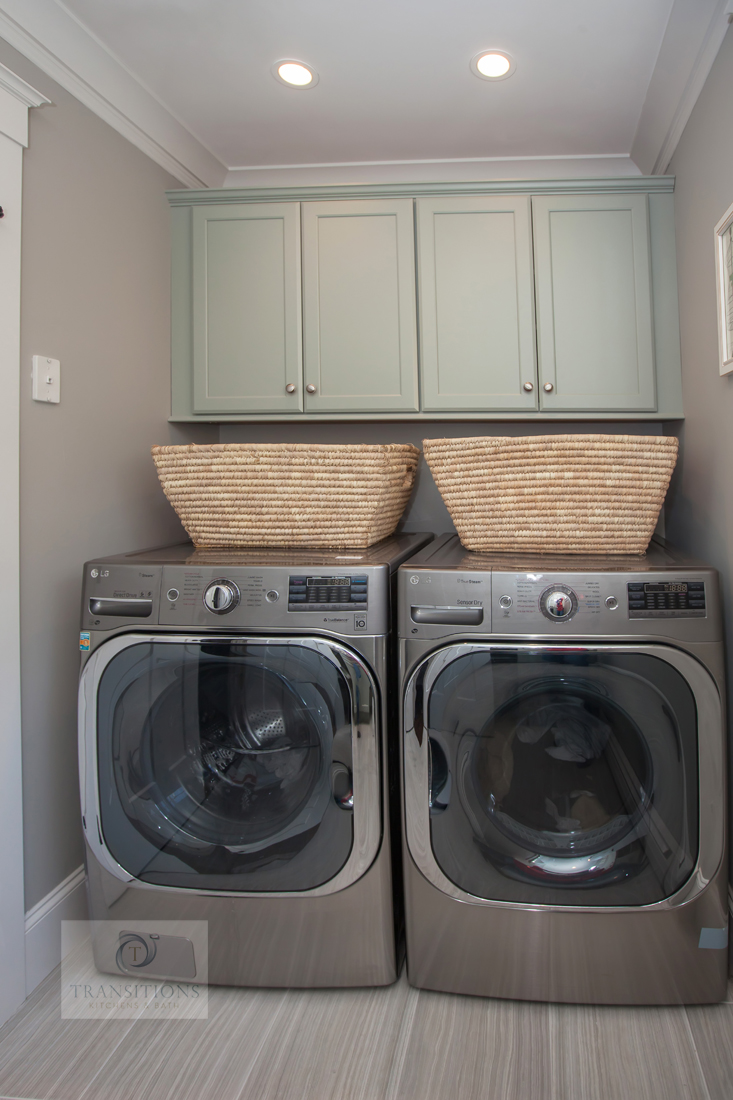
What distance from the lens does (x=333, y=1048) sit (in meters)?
1.33

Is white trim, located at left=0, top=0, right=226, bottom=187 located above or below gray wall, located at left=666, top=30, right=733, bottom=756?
above

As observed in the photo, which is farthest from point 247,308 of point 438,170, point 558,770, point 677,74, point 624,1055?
point 624,1055

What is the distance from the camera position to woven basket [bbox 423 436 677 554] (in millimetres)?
1540

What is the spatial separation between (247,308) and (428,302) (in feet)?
1.94

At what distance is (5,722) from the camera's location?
1.44m

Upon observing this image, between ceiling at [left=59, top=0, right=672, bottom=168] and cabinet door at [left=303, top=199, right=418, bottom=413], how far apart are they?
10.9 inches

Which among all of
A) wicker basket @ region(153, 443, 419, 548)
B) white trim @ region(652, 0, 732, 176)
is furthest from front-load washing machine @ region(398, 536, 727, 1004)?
white trim @ region(652, 0, 732, 176)

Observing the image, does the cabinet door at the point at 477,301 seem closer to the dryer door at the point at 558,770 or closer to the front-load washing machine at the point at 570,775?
the front-load washing machine at the point at 570,775

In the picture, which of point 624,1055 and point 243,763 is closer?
point 624,1055

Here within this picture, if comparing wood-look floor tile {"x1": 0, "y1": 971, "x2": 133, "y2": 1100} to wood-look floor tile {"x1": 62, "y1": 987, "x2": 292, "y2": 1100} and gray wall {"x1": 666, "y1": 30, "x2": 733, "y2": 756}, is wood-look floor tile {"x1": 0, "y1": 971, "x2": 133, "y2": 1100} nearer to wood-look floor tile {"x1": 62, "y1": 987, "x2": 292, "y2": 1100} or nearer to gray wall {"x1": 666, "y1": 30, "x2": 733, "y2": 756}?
wood-look floor tile {"x1": 62, "y1": 987, "x2": 292, "y2": 1100}

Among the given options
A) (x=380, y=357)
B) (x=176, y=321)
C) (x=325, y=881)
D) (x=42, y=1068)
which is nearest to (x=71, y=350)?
(x=176, y=321)

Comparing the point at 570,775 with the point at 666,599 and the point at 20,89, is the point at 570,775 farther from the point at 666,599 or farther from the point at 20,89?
the point at 20,89

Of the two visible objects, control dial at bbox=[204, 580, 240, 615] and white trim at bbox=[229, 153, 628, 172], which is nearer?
control dial at bbox=[204, 580, 240, 615]

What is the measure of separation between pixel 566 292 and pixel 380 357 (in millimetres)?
615
